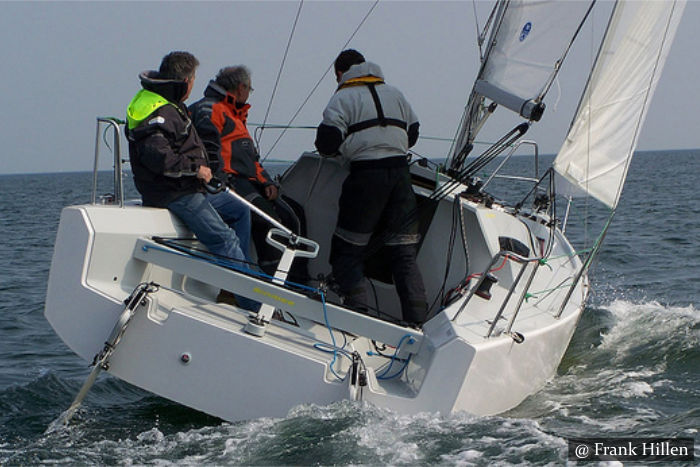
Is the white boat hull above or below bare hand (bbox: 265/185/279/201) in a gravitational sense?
below

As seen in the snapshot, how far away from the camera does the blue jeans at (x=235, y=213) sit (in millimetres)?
4252

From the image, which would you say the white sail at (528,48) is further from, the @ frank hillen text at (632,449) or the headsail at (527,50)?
the @ frank hillen text at (632,449)

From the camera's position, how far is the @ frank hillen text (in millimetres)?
3309

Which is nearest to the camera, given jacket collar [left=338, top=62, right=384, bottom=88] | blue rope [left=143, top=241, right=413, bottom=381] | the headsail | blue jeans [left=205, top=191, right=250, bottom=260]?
blue rope [left=143, top=241, right=413, bottom=381]

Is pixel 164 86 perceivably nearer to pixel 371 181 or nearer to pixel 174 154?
pixel 174 154

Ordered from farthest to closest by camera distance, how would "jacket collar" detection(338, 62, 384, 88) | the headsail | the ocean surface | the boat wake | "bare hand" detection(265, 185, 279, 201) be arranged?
the headsail → "bare hand" detection(265, 185, 279, 201) → "jacket collar" detection(338, 62, 384, 88) → the boat wake → the ocean surface

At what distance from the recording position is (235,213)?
435 cm

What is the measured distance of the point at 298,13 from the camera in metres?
5.50

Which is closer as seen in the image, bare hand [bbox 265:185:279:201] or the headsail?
bare hand [bbox 265:185:279:201]

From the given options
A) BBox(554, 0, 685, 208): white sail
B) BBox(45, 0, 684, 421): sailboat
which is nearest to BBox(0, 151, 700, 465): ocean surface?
BBox(45, 0, 684, 421): sailboat

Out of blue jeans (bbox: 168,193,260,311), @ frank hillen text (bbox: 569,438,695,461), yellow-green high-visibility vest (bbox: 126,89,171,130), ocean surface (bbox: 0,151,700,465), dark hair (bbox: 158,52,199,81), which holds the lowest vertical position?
ocean surface (bbox: 0,151,700,465)

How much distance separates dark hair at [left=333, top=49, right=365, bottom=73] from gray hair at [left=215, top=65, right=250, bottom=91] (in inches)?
24.1

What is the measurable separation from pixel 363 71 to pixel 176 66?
1.03m

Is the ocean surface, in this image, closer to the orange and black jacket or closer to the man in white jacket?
the man in white jacket
